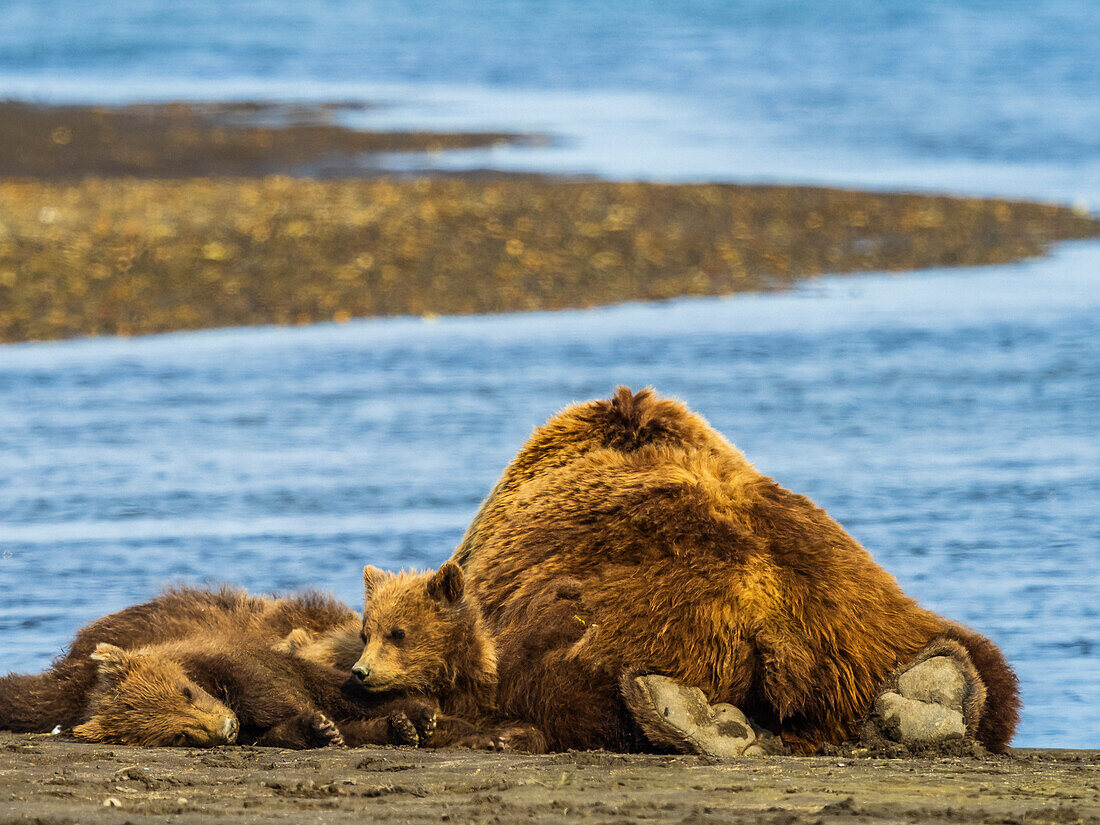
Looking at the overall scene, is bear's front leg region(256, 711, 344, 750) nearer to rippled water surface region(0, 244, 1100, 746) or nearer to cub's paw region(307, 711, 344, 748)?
cub's paw region(307, 711, 344, 748)

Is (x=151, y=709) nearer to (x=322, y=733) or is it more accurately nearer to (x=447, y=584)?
(x=322, y=733)

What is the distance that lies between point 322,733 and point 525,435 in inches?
241

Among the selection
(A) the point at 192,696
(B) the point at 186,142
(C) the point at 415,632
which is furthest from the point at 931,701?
(B) the point at 186,142

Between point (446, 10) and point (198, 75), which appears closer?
point (198, 75)

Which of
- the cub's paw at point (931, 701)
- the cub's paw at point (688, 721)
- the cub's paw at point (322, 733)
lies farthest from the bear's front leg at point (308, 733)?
the cub's paw at point (931, 701)

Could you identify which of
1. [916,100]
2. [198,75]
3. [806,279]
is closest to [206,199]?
[806,279]

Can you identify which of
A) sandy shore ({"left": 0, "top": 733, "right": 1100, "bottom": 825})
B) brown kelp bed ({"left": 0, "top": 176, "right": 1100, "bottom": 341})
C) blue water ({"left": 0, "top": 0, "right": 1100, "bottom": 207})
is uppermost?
blue water ({"left": 0, "top": 0, "right": 1100, "bottom": 207})

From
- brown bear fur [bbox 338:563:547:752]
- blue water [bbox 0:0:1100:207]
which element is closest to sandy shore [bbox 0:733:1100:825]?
brown bear fur [bbox 338:563:547:752]

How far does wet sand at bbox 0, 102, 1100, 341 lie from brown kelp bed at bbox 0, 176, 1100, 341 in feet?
0.10

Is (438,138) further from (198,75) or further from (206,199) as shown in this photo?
(198,75)

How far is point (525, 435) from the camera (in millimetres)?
11008

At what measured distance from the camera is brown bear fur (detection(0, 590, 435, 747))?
16.4 ft

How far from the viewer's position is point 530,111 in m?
36.4

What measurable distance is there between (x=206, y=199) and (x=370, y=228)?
8.78 ft
